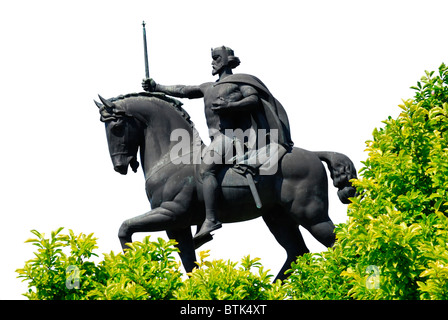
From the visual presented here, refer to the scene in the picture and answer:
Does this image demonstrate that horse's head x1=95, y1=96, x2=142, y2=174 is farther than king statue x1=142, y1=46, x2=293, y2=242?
Yes

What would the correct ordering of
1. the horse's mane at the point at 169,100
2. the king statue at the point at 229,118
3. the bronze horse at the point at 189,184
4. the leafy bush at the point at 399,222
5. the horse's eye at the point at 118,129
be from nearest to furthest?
1. the leafy bush at the point at 399,222
2. the king statue at the point at 229,118
3. the bronze horse at the point at 189,184
4. the horse's eye at the point at 118,129
5. the horse's mane at the point at 169,100

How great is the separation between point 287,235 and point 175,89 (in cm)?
285

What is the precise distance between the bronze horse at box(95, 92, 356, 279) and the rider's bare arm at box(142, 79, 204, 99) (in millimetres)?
193

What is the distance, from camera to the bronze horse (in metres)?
16.7

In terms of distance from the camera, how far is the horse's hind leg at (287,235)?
17.0 meters

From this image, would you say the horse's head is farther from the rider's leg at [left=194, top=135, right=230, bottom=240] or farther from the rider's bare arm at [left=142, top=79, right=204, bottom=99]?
the rider's leg at [left=194, top=135, right=230, bottom=240]

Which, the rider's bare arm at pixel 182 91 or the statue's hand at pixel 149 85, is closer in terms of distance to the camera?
the rider's bare arm at pixel 182 91

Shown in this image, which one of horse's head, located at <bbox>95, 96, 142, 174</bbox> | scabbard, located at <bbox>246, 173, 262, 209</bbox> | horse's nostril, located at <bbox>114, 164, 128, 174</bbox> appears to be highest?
horse's head, located at <bbox>95, 96, 142, 174</bbox>

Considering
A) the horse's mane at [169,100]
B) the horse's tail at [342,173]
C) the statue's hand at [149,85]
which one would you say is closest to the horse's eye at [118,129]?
the horse's mane at [169,100]

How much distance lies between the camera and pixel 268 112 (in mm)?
16781

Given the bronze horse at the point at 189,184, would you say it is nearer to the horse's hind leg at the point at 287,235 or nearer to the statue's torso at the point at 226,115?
the horse's hind leg at the point at 287,235

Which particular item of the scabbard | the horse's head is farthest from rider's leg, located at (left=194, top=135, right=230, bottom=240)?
the horse's head
